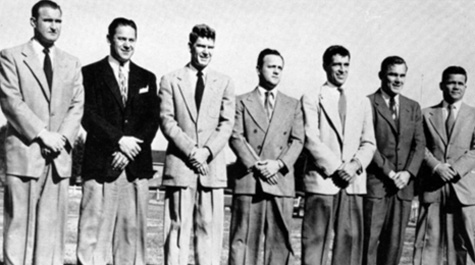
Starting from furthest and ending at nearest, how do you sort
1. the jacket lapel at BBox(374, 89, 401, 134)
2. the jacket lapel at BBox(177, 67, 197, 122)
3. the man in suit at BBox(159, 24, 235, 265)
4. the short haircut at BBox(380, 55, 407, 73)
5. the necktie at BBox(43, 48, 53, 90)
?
the short haircut at BBox(380, 55, 407, 73)
the jacket lapel at BBox(374, 89, 401, 134)
the jacket lapel at BBox(177, 67, 197, 122)
the man in suit at BBox(159, 24, 235, 265)
the necktie at BBox(43, 48, 53, 90)

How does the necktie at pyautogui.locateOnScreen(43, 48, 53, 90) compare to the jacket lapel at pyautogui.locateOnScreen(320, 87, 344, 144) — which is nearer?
the necktie at pyautogui.locateOnScreen(43, 48, 53, 90)

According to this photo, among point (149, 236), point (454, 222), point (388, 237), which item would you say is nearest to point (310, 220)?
point (388, 237)

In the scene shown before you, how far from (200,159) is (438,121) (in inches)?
111

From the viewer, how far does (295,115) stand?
6078 millimetres

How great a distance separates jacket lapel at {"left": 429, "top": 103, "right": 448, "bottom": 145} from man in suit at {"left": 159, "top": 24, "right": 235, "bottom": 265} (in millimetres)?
2351

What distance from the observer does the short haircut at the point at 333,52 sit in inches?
242

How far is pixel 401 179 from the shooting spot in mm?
6203

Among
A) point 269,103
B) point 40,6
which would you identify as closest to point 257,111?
point 269,103

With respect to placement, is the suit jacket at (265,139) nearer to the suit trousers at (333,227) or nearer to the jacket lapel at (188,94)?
the suit trousers at (333,227)

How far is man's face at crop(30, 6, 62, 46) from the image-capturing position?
5.28m

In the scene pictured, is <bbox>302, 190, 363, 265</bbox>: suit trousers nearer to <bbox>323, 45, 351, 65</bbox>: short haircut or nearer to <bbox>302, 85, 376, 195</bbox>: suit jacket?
<bbox>302, 85, 376, 195</bbox>: suit jacket

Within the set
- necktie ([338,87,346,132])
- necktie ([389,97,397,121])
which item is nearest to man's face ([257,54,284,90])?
necktie ([338,87,346,132])

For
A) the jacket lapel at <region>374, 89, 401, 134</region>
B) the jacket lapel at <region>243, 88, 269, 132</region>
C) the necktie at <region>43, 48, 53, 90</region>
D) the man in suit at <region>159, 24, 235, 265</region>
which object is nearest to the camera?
the necktie at <region>43, 48, 53, 90</region>

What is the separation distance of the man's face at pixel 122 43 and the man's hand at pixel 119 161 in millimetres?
879
